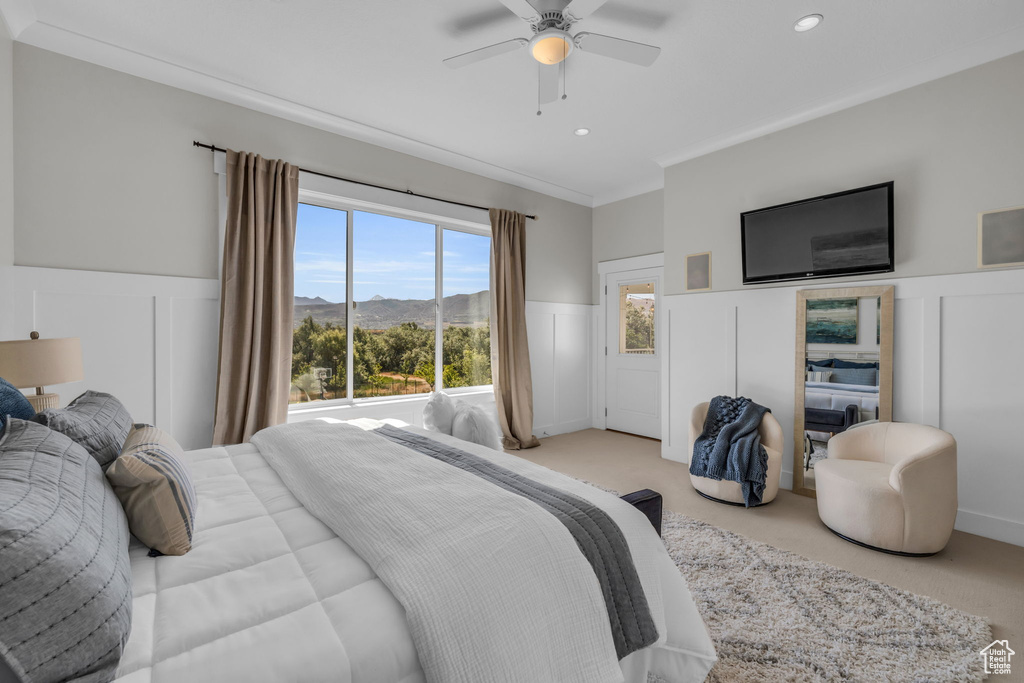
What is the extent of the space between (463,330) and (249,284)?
79.8 inches

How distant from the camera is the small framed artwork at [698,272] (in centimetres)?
394

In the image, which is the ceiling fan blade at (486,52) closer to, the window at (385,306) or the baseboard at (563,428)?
the window at (385,306)

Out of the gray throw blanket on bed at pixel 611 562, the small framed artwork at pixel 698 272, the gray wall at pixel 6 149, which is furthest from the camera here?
the small framed artwork at pixel 698 272

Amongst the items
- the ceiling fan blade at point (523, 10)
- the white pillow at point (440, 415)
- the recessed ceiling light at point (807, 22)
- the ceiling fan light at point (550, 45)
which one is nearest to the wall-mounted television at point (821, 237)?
the recessed ceiling light at point (807, 22)

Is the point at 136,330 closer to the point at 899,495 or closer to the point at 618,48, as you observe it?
the point at 618,48

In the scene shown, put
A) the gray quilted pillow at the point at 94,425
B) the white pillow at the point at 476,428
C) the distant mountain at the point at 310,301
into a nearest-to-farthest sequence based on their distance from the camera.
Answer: the gray quilted pillow at the point at 94,425, the white pillow at the point at 476,428, the distant mountain at the point at 310,301

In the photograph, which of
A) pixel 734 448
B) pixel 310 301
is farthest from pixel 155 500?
pixel 734 448

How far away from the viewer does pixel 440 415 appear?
2.70 meters

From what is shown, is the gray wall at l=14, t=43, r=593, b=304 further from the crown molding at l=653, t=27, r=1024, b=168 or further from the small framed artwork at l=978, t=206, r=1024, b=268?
the small framed artwork at l=978, t=206, r=1024, b=268

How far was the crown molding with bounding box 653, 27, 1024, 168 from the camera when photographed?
256 centimetres

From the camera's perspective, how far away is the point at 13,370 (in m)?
1.83

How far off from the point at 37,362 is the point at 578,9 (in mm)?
2872

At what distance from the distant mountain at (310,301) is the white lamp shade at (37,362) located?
5.00ft

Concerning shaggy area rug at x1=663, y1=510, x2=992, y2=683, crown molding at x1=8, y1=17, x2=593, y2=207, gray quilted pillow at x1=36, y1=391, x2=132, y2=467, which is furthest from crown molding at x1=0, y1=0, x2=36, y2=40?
shaggy area rug at x1=663, y1=510, x2=992, y2=683
